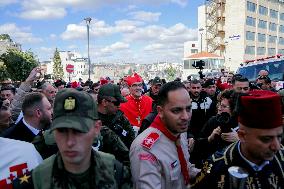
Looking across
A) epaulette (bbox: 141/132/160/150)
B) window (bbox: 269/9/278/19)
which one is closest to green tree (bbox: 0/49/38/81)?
epaulette (bbox: 141/132/160/150)

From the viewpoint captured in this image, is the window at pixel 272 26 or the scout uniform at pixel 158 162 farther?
the window at pixel 272 26

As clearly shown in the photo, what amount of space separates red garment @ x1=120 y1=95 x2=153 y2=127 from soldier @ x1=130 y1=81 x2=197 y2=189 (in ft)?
12.7

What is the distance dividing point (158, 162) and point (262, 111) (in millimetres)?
920

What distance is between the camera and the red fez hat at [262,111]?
2254 mm

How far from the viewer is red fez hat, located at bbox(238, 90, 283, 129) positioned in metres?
2.25

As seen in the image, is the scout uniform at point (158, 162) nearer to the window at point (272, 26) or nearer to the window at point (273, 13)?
the window at point (272, 26)

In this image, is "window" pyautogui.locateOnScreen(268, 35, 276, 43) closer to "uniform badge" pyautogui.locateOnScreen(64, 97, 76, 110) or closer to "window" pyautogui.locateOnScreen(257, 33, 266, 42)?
"window" pyautogui.locateOnScreen(257, 33, 266, 42)

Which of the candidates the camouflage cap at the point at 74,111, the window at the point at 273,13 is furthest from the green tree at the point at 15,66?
the window at the point at 273,13

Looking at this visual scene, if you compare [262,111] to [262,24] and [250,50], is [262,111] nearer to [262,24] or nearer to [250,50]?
[250,50]

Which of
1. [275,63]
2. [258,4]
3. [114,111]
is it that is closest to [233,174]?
[114,111]

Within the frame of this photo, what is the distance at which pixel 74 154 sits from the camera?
2.21 meters

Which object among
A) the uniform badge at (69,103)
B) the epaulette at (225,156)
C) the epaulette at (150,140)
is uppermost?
the uniform badge at (69,103)

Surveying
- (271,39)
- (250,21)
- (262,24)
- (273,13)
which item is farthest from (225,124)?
(273,13)

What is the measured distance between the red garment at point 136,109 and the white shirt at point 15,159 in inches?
167
